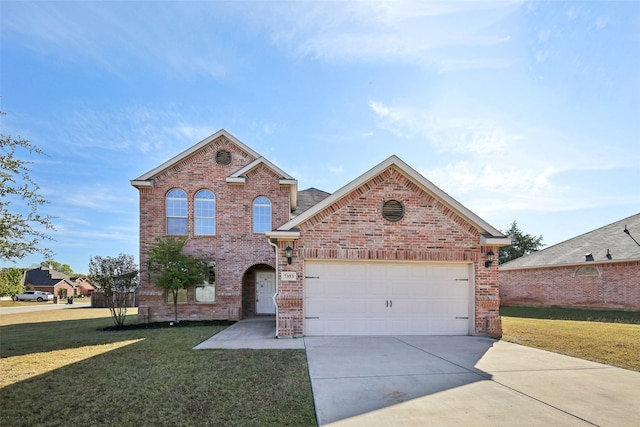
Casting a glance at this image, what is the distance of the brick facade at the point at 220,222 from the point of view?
1426 cm

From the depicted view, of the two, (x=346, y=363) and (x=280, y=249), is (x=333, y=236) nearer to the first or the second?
(x=280, y=249)

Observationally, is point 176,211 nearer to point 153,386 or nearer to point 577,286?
point 153,386

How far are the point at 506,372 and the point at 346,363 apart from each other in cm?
301

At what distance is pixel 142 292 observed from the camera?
46.2 feet

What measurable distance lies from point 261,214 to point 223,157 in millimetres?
3029

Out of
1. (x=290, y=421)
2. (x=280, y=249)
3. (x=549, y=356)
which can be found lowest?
(x=549, y=356)

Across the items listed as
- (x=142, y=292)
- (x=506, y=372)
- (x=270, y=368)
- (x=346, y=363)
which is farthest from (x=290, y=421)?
(x=142, y=292)

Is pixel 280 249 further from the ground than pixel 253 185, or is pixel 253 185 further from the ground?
pixel 253 185

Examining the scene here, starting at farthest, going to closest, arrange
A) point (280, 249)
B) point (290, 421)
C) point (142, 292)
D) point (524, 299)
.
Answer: point (524, 299)
point (142, 292)
point (280, 249)
point (290, 421)

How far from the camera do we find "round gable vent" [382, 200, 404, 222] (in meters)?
10.2

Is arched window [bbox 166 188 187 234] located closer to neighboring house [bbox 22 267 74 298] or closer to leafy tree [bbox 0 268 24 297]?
leafy tree [bbox 0 268 24 297]

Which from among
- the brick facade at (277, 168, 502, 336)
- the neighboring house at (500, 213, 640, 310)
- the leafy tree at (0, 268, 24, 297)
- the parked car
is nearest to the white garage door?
the brick facade at (277, 168, 502, 336)

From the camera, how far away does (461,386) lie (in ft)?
18.2

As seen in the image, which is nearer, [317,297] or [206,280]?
[317,297]
